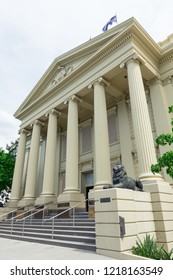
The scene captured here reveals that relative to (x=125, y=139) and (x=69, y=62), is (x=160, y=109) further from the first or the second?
(x=69, y=62)

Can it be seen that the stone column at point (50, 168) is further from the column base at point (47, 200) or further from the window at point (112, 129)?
the window at point (112, 129)

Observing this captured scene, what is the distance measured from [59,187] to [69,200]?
6.87 meters

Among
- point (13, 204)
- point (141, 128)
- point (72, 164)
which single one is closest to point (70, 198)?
point (72, 164)

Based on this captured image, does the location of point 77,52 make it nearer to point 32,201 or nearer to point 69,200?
point 69,200

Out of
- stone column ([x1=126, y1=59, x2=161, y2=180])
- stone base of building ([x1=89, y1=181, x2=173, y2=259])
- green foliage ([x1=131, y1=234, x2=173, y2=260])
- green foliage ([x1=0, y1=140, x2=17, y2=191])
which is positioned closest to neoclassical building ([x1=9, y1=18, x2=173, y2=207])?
stone column ([x1=126, y1=59, x2=161, y2=180])

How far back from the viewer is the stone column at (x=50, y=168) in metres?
15.1

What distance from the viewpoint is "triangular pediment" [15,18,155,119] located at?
44.4 feet

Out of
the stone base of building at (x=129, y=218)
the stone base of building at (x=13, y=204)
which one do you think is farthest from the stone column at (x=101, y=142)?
the stone base of building at (x=13, y=204)

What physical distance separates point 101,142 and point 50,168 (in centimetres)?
606

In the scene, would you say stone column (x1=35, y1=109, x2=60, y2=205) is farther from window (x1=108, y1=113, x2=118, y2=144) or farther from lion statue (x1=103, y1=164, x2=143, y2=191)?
lion statue (x1=103, y1=164, x2=143, y2=191)

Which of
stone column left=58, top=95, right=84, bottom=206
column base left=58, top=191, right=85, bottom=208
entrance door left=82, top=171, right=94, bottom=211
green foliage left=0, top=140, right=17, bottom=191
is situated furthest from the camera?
green foliage left=0, top=140, right=17, bottom=191

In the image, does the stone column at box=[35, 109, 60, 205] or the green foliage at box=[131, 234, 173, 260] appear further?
the stone column at box=[35, 109, 60, 205]

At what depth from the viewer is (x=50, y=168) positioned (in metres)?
16.0
